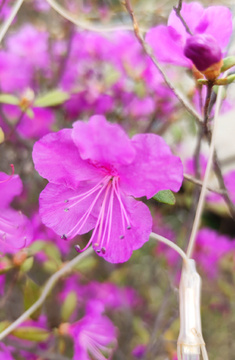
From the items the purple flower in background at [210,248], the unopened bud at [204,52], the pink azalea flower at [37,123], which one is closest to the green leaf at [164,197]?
the unopened bud at [204,52]

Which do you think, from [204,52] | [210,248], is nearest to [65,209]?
[204,52]

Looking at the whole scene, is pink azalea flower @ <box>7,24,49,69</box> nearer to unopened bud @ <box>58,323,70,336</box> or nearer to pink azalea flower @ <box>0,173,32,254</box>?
pink azalea flower @ <box>0,173,32,254</box>

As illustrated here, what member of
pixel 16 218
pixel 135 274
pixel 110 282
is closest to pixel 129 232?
pixel 16 218

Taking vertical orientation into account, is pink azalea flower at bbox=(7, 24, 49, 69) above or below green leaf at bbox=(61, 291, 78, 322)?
above

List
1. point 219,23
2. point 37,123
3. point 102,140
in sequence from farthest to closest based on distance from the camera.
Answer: point 37,123
point 219,23
point 102,140

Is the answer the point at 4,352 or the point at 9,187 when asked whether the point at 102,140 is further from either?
the point at 4,352

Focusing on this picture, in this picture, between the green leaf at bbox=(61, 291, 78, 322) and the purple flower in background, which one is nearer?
the green leaf at bbox=(61, 291, 78, 322)

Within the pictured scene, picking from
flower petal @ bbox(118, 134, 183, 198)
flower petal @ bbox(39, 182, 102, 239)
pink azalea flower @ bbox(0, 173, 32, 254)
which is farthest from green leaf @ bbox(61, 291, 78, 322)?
flower petal @ bbox(118, 134, 183, 198)
